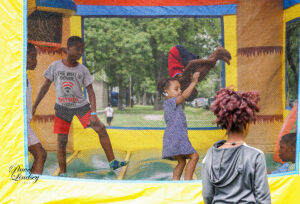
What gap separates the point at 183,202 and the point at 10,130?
62.5 inches

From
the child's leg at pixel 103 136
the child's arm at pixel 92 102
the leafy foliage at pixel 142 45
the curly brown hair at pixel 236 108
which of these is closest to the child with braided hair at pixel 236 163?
the curly brown hair at pixel 236 108

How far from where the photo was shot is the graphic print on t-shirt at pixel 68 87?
3178 millimetres

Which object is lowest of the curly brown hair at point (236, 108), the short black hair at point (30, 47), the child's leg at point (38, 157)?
the child's leg at point (38, 157)

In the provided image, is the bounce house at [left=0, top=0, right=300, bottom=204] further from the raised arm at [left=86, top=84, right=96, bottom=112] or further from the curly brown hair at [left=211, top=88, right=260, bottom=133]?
the curly brown hair at [left=211, top=88, right=260, bottom=133]

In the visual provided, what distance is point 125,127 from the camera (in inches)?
134

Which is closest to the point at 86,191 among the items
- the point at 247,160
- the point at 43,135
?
the point at 43,135

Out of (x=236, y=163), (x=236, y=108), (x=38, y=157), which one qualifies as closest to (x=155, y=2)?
(x=38, y=157)

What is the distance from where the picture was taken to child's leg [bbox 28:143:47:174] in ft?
9.48

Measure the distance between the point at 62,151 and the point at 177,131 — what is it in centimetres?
114

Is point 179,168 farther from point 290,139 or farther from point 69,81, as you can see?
point 69,81

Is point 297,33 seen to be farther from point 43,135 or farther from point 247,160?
point 43,135

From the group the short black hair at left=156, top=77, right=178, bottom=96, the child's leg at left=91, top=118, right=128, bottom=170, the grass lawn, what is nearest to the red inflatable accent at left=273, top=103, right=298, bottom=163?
the grass lawn

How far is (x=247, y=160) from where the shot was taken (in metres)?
1.53

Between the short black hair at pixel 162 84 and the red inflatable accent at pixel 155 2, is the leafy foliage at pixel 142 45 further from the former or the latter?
the red inflatable accent at pixel 155 2
